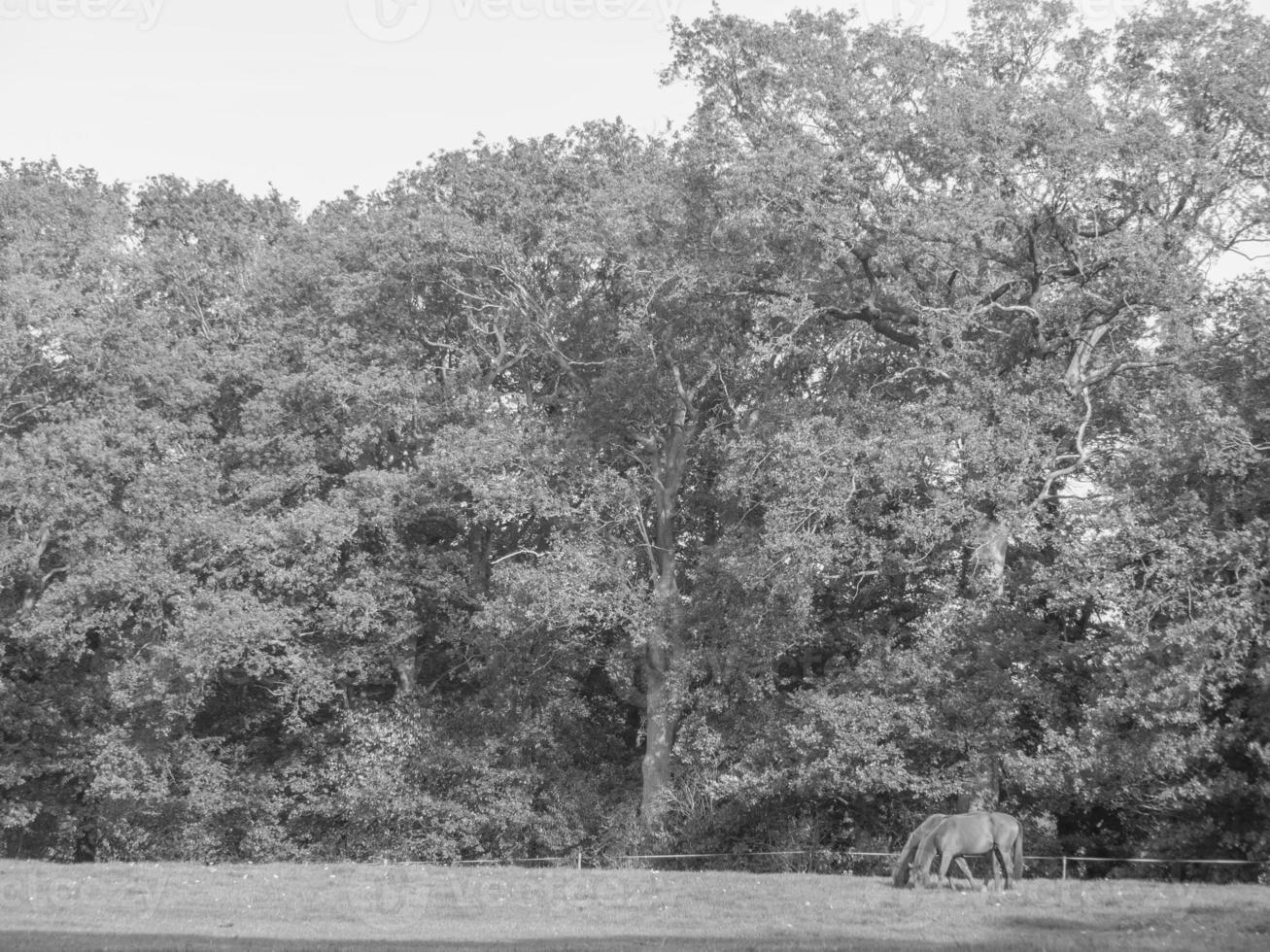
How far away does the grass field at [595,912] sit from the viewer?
1675cm

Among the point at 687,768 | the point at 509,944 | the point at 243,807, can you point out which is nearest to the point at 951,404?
the point at 687,768

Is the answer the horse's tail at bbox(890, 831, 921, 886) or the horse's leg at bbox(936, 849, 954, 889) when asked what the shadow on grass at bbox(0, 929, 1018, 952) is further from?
the horse's tail at bbox(890, 831, 921, 886)

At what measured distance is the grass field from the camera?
16.8m

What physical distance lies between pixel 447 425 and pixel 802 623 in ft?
38.7

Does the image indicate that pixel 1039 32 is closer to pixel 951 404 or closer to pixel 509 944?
pixel 951 404

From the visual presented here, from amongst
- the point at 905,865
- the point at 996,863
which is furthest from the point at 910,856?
the point at 996,863

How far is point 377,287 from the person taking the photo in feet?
131

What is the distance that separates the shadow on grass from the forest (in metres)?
11.7

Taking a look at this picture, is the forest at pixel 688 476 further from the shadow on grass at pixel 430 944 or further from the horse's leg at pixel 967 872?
the shadow on grass at pixel 430 944

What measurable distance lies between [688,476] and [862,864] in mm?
12625

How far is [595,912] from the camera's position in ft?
66.1

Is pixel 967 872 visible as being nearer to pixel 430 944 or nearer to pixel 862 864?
pixel 430 944

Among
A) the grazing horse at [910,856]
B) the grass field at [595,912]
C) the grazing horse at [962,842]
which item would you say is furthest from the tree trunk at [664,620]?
the grazing horse at [962,842]

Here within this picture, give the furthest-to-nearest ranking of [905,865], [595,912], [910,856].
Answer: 1. [910,856]
2. [905,865]
3. [595,912]
